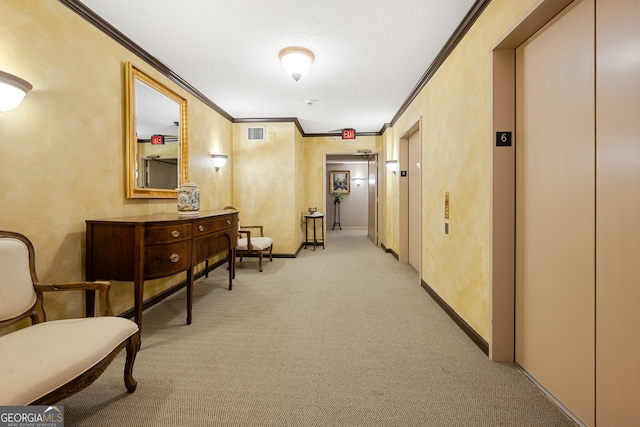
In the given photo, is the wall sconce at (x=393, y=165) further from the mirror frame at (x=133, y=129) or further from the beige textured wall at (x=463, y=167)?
the mirror frame at (x=133, y=129)

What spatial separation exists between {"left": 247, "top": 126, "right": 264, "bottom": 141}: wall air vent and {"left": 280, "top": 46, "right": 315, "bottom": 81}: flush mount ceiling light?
2.36 metres

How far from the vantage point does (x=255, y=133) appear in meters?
5.09

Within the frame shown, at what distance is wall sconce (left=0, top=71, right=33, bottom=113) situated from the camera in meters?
1.43

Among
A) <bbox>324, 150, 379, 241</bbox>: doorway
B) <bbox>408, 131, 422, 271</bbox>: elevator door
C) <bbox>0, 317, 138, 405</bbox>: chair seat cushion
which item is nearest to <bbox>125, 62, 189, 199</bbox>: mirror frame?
<bbox>0, 317, 138, 405</bbox>: chair seat cushion

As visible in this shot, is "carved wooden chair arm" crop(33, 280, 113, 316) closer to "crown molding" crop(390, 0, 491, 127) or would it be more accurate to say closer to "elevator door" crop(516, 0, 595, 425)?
"elevator door" crop(516, 0, 595, 425)

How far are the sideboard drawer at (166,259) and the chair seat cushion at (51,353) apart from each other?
61cm

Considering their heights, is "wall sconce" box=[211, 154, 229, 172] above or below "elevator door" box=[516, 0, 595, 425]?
above

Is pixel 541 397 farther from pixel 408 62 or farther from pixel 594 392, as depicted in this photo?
pixel 408 62

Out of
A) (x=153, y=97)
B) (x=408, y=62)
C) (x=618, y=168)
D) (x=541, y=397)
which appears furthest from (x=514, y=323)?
(x=153, y=97)

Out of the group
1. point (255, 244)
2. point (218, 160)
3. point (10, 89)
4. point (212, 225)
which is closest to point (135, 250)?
point (212, 225)

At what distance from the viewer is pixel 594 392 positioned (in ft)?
4.12

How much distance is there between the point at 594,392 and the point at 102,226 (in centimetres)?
312

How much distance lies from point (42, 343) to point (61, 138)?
151 cm

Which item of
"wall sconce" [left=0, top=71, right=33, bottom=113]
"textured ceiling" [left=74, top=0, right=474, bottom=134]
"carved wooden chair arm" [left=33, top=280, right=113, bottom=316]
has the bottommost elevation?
"carved wooden chair arm" [left=33, top=280, right=113, bottom=316]
